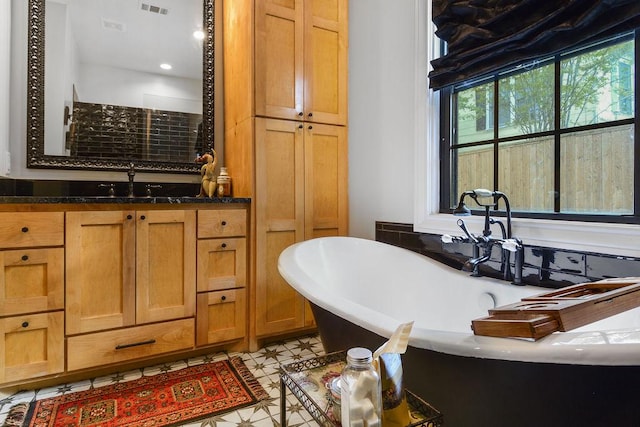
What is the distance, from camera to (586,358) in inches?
25.7

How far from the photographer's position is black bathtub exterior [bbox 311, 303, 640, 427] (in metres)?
0.66

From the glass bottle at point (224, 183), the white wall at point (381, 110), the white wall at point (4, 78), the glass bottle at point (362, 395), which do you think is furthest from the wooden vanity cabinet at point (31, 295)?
the white wall at point (381, 110)

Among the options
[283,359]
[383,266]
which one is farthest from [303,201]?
[283,359]

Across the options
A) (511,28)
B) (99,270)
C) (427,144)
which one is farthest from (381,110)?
(99,270)

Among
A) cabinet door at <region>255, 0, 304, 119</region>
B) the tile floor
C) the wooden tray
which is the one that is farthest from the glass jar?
cabinet door at <region>255, 0, 304, 119</region>

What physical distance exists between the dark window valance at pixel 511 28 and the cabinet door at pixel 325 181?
2.35 ft

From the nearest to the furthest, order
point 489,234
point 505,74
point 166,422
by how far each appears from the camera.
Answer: point 166,422, point 489,234, point 505,74

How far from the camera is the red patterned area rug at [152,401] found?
146cm

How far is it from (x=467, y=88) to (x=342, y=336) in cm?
151

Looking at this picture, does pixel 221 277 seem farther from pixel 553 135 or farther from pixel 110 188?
pixel 553 135

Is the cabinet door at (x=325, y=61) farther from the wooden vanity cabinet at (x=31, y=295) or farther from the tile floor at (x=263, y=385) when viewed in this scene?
the wooden vanity cabinet at (x=31, y=295)

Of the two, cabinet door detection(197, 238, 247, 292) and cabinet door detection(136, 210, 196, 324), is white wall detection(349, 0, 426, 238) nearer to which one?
cabinet door detection(197, 238, 247, 292)

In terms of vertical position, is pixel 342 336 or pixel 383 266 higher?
pixel 383 266

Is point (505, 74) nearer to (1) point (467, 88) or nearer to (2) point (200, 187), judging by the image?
(1) point (467, 88)
